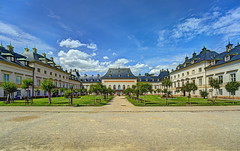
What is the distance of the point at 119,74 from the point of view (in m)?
65.3

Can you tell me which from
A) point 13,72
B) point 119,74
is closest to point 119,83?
point 119,74

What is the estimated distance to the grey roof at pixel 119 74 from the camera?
211 ft

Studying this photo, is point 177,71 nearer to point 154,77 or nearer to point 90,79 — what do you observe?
point 154,77

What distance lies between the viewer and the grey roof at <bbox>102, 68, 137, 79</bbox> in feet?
211

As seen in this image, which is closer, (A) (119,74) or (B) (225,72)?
(B) (225,72)

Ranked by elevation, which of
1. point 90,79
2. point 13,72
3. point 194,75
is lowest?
point 90,79

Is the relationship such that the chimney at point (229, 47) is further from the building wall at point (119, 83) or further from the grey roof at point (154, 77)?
the building wall at point (119, 83)

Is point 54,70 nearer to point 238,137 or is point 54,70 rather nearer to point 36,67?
point 36,67

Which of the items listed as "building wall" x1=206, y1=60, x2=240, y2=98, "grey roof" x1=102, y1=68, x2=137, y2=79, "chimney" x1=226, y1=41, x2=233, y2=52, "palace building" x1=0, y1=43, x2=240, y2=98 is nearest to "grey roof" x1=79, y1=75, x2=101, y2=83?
"grey roof" x1=102, y1=68, x2=137, y2=79

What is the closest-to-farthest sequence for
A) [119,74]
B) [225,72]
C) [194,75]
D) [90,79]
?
[225,72]
[194,75]
[119,74]
[90,79]

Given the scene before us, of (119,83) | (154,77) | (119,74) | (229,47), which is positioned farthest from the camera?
(154,77)

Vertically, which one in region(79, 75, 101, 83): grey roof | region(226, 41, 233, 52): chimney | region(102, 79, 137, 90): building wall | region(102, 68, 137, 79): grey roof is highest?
region(226, 41, 233, 52): chimney

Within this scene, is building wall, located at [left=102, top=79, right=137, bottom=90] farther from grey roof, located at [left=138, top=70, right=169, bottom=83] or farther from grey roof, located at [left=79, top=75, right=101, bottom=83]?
grey roof, located at [left=79, top=75, right=101, bottom=83]

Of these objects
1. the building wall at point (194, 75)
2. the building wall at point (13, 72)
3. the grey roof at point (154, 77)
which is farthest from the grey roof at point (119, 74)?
the building wall at point (13, 72)
